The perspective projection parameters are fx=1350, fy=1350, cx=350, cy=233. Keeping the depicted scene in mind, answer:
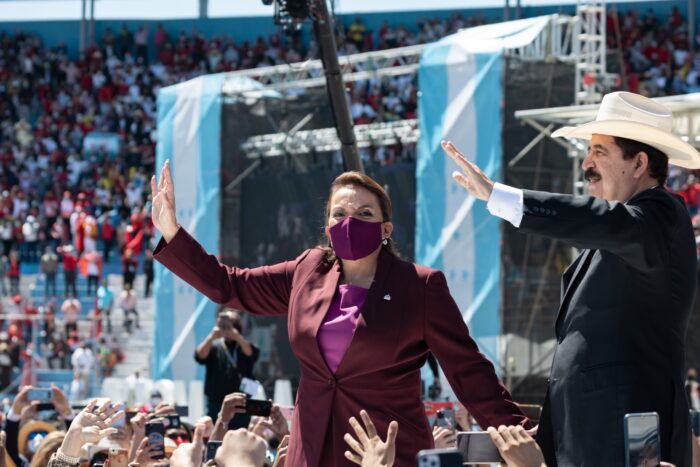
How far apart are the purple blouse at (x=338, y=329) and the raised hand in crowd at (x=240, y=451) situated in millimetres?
867

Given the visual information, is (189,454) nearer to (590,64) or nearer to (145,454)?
(145,454)

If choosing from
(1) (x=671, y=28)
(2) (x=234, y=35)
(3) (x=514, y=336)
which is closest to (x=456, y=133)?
(3) (x=514, y=336)

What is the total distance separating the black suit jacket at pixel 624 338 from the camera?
3.49 metres

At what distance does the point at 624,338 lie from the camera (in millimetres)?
3566

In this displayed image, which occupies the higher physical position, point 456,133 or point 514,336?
point 456,133

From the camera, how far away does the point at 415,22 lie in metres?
31.3

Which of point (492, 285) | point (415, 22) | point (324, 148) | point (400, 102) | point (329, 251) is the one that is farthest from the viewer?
point (415, 22)

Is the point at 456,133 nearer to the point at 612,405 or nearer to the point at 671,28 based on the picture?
the point at 612,405

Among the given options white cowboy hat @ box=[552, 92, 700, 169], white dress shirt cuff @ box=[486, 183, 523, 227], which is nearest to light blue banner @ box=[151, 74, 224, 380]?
white cowboy hat @ box=[552, 92, 700, 169]

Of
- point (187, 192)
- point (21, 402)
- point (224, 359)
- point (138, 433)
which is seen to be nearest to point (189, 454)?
point (138, 433)

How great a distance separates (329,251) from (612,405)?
3.64 feet

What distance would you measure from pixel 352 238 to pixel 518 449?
115 cm

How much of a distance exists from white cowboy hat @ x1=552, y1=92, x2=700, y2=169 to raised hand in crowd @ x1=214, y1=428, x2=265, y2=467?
134cm

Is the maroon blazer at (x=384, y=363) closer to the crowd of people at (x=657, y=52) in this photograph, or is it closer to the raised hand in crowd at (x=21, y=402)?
the raised hand in crowd at (x=21, y=402)
